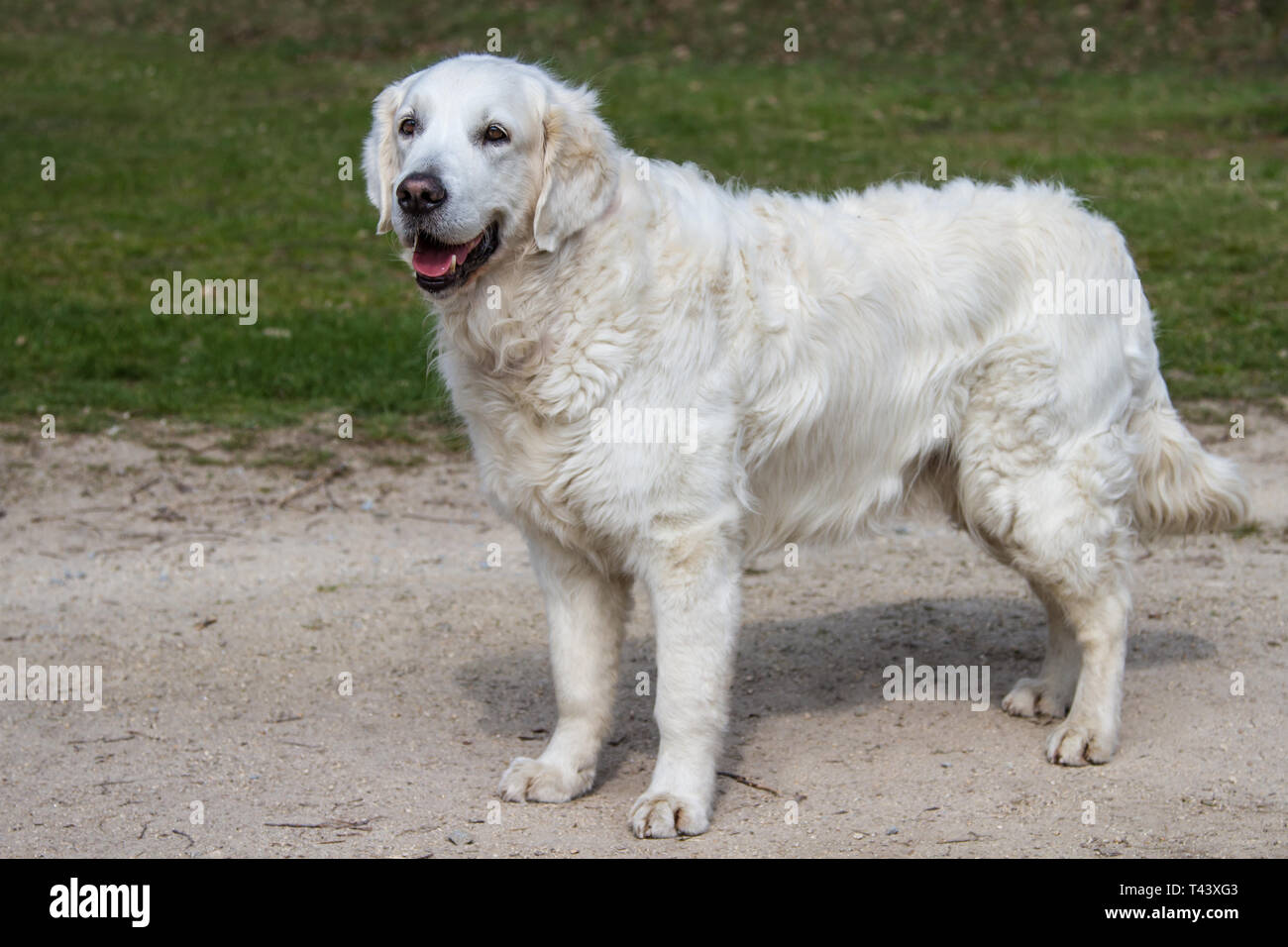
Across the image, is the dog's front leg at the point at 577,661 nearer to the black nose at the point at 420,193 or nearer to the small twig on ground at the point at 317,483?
the black nose at the point at 420,193

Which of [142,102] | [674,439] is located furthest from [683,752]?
[142,102]

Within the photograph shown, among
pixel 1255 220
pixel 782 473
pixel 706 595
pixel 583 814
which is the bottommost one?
pixel 583 814

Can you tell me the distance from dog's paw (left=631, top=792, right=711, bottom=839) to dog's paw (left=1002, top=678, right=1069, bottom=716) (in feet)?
5.08

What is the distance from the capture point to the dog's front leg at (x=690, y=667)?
181 inches

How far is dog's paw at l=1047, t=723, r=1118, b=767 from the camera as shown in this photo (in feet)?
16.7

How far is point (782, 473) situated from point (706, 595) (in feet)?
1.92

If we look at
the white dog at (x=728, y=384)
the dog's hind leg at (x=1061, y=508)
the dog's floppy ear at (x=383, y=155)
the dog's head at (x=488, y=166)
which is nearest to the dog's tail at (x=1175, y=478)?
the white dog at (x=728, y=384)

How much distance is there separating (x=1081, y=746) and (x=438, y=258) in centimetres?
260

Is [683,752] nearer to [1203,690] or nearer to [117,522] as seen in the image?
[1203,690]

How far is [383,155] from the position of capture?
15.7 feet

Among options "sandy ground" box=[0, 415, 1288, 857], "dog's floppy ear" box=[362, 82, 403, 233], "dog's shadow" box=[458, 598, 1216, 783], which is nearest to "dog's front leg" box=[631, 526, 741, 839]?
"sandy ground" box=[0, 415, 1288, 857]

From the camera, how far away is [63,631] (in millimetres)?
6352

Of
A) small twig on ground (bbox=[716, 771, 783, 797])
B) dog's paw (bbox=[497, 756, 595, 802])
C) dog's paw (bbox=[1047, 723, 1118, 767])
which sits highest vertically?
dog's paw (bbox=[1047, 723, 1118, 767])

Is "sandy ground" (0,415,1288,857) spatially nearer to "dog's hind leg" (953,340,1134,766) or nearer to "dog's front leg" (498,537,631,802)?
"dog's front leg" (498,537,631,802)
